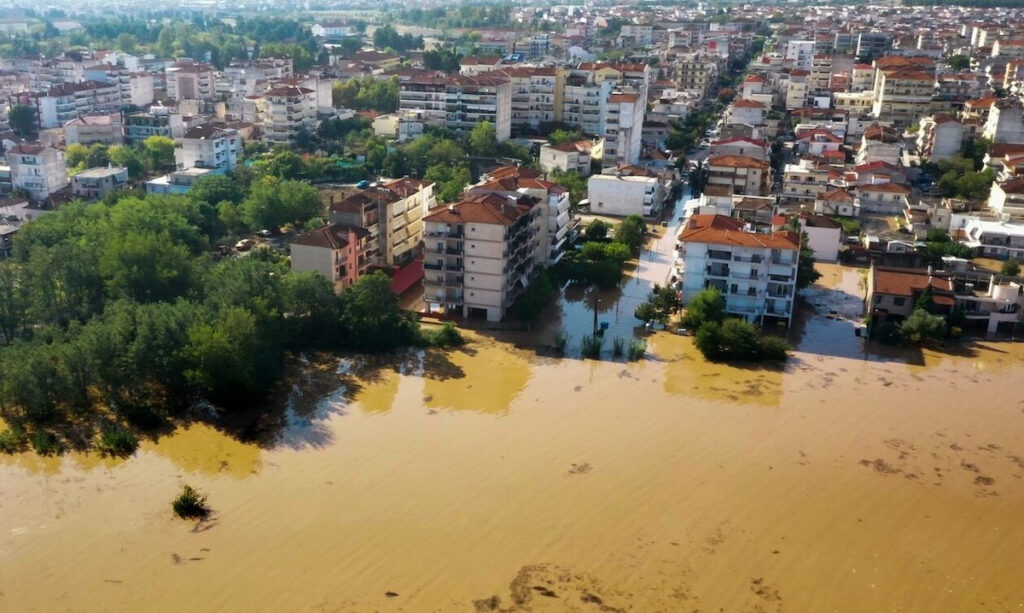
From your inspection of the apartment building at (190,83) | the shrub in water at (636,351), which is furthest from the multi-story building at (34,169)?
the apartment building at (190,83)

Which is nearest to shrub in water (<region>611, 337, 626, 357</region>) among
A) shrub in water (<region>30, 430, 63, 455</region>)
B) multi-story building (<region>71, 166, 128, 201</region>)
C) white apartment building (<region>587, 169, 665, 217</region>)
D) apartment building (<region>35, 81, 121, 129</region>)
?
shrub in water (<region>30, 430, 63, 455</region>)

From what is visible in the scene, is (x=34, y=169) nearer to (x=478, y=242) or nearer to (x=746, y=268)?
(x=478, y=242)

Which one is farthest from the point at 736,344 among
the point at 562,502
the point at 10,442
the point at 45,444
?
the point at 10,442

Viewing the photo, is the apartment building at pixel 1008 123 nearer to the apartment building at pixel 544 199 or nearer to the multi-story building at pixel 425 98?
the apartment building at pixel 544 199

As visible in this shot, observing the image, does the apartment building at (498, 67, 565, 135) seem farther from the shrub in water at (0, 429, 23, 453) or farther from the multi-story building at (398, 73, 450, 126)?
the shrub in water at (0, 429, 23, 453)

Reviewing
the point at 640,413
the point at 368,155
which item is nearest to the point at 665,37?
the point at 368,155

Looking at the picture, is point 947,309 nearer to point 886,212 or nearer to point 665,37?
point 886,212

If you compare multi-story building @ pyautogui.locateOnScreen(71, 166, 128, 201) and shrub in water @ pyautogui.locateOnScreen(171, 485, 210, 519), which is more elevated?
multi-story building @ pyautogui.locateOnScreen(71, 166, 128, 201)
